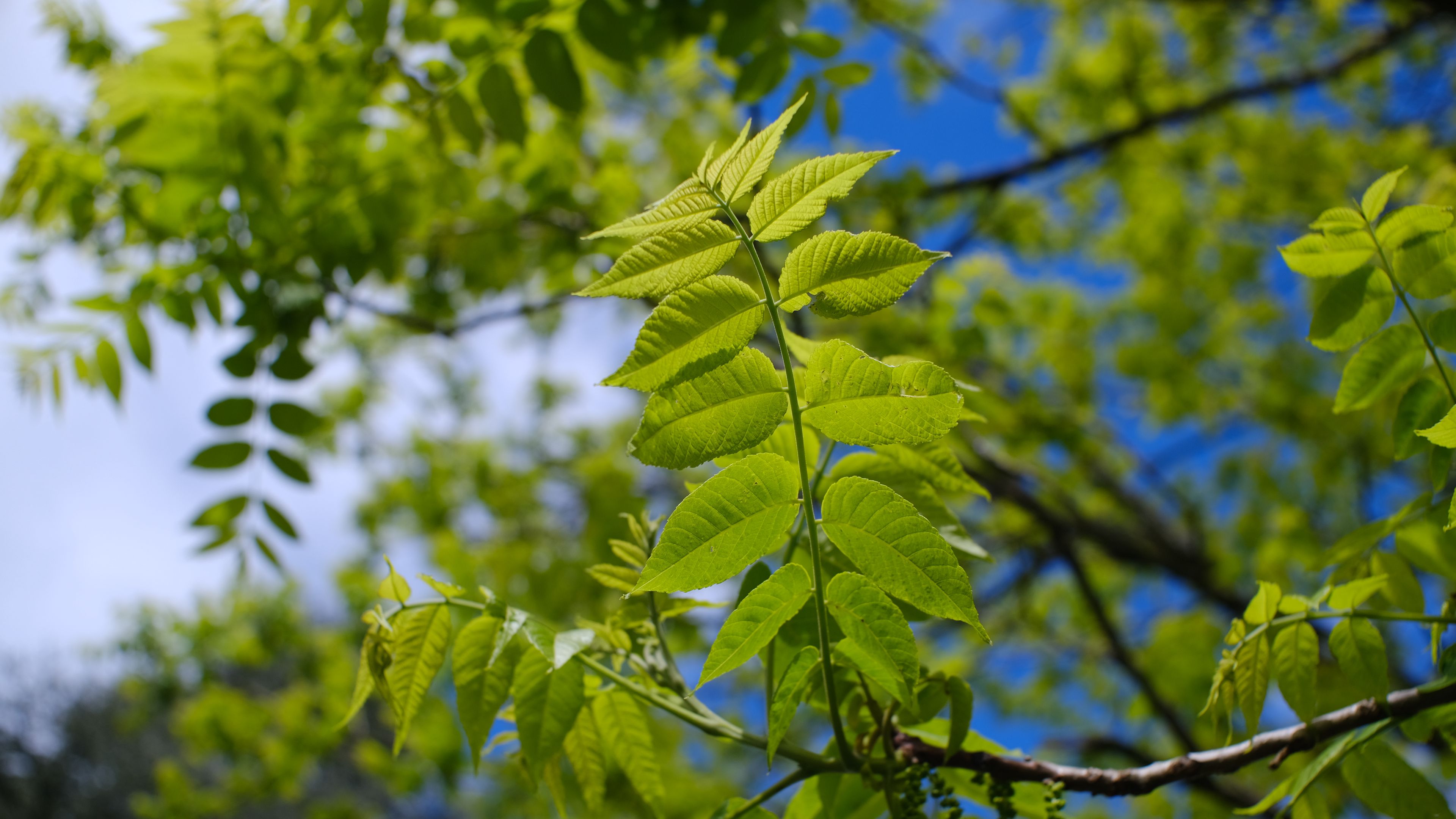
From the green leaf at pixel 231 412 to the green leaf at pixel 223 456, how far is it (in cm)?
6

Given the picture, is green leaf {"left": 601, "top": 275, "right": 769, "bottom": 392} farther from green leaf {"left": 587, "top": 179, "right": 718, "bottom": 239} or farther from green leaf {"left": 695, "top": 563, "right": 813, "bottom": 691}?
green leaf {"left": 695, "top": 563, "right": 813, "bottom": 691}

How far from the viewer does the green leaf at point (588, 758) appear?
4.05ft

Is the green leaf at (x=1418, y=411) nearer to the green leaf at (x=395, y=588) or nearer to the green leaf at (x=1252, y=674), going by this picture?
the green leaf at (x=1252, y=674)

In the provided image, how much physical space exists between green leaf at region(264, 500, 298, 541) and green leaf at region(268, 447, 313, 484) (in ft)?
0.33

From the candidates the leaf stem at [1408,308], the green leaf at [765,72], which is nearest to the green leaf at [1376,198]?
the leaf stem at [1408,308]

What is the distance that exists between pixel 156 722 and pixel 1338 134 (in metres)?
21.5

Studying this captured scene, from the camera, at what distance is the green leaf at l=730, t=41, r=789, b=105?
81.8 inches

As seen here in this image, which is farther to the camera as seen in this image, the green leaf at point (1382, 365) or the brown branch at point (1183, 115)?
the brown branch at point (1183, 115)

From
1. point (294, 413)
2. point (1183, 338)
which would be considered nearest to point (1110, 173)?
point (1183, 338)

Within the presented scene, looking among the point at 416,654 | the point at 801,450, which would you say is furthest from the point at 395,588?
the point at 801,450

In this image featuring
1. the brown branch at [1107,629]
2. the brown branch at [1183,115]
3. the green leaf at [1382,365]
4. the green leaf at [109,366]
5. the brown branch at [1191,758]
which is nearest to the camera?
the brown branch at [1191,758]

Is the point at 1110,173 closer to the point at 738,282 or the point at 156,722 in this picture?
the point at 738,282

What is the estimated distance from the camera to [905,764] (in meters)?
1.12

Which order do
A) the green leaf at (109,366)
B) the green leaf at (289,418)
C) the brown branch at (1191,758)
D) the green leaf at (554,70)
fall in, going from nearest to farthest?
the brown branch at (1191,758), the green leaf at (554,70), the green leaf at (109,366), the green leaf at (289,418)
